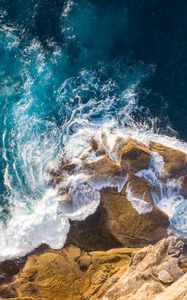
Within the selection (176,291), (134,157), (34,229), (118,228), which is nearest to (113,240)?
(118,228)

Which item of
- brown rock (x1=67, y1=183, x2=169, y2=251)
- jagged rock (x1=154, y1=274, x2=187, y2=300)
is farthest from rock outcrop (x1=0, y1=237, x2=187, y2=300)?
jagged rock (x1=154, y1=274, x2=187, y2=300)

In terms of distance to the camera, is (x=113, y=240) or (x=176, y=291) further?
(x=113, y=240)

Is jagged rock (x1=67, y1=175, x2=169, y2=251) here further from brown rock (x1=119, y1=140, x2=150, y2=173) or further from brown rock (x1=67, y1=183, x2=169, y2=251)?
brown rock (x1=119, y1=140, x2=150, y2=173)

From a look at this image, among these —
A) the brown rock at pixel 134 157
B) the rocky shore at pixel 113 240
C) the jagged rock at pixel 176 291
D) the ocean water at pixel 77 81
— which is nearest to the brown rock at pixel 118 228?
the rocky shore at pixel 113 240

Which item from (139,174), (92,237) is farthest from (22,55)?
(92,237)

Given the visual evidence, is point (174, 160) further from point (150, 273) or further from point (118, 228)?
point (150, 273)
